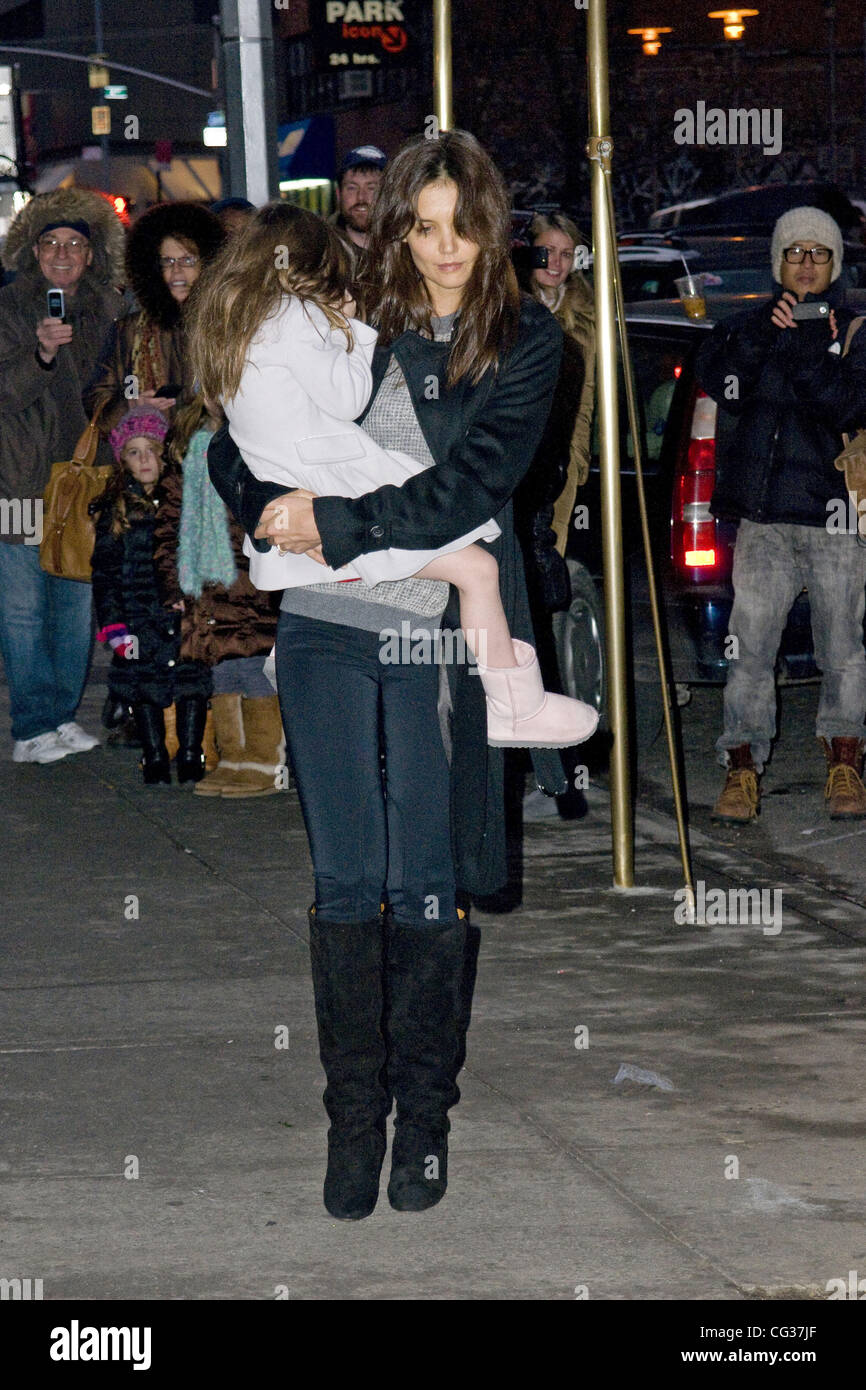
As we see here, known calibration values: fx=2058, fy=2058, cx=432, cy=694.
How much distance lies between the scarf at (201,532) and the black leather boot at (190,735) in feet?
1.65

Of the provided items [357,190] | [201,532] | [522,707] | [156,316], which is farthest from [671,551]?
[522,707]

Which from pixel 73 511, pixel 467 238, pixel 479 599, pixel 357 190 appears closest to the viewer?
pixel 467 238

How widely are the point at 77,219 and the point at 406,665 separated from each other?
530 centimetres

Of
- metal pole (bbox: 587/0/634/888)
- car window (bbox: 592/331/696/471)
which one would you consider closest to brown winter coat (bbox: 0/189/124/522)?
car window (bbox: 592/331/696/471)

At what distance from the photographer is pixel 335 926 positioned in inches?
158

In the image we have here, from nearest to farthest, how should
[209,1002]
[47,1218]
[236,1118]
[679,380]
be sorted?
1. [47,1218]
2. [236,1118]
3. [209,1002]
4. [679,380]

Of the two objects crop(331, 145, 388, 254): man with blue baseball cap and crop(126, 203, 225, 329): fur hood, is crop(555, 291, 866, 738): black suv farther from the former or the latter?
crop(126, 203, 225, 329): fur hood

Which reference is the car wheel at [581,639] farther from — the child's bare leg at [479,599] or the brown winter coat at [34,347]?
the child's bare leg at [479,599]

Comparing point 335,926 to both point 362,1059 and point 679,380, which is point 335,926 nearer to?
point 362,1059

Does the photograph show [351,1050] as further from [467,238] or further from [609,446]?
[609,446]

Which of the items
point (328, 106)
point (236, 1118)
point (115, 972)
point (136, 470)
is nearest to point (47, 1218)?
point (236, 1118)

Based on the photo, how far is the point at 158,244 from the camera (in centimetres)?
800

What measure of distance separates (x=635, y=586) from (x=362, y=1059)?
4199 millimetres

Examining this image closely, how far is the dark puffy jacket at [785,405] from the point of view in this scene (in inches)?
280
